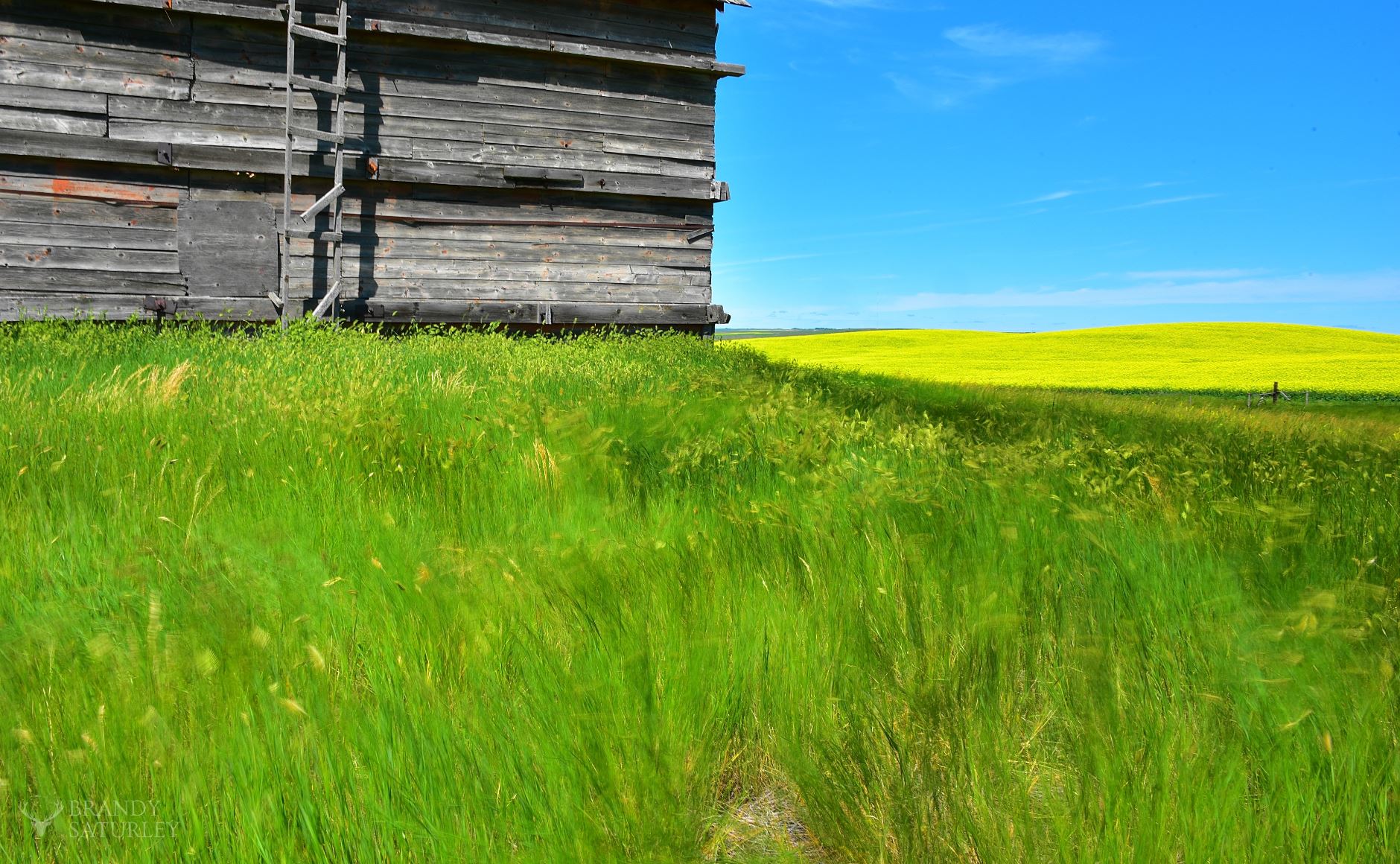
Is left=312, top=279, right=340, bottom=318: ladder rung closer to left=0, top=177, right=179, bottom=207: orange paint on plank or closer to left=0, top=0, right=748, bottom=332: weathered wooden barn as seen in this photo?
left=0, top=0, right=748, bottom=332: weathered wooden barn

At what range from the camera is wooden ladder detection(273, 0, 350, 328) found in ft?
33.4

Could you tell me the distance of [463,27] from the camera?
36.9 feet

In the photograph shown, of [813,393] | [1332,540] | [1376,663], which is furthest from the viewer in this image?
[813,393]

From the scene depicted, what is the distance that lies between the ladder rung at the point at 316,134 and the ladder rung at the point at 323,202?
0.58 m

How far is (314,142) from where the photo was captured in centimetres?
1070

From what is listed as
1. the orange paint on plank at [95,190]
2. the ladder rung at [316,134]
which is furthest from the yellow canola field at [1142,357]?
the orange paint on plank at [95,190]

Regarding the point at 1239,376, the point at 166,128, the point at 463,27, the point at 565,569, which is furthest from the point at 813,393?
the point at 1239,376

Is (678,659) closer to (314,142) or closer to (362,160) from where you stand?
(362,160)

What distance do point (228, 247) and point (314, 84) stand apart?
2.49 meters

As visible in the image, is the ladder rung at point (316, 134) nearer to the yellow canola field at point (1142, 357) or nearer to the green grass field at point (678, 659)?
the green grass field at point (678, 659)

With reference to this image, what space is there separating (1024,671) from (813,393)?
231 inches

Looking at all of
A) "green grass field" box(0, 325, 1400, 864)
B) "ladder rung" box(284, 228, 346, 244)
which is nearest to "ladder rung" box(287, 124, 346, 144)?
"ladder rung" box(284, 228, 346, 244)

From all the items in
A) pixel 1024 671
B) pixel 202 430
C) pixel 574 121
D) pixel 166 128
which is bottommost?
pixel 1024 671

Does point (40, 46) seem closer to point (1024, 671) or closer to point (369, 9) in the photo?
point (369, 9)
